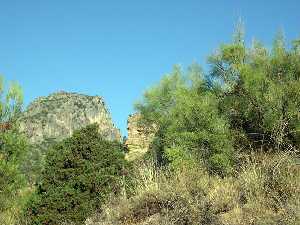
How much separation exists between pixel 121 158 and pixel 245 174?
8926 mm

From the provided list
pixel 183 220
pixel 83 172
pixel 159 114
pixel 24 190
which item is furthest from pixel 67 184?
pixel 159 114

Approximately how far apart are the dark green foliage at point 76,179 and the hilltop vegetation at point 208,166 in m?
0.03

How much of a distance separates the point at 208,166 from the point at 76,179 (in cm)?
413

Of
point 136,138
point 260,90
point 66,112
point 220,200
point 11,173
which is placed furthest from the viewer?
point 66,112

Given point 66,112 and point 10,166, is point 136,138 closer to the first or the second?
point 10,166

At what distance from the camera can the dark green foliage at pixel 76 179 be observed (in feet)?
50.5

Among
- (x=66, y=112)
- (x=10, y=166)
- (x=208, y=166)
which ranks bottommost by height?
(x=208, y=166)

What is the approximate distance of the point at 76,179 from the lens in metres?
16.2

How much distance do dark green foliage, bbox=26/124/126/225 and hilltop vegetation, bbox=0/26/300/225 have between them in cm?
3

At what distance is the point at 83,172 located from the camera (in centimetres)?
1652

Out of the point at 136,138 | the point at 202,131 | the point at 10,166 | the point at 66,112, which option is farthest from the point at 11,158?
the point at 66,112

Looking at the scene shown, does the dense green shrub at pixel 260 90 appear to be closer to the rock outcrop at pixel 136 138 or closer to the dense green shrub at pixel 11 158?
the dense green shrub at pixel 11 158

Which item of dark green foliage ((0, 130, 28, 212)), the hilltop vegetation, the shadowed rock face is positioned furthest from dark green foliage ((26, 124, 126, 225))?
the shadowed rock face

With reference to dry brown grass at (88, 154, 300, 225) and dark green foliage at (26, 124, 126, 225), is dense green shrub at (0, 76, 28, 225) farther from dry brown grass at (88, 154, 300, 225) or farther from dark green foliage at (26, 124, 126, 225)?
dry brown grass at (88, 154, 300, 225)
